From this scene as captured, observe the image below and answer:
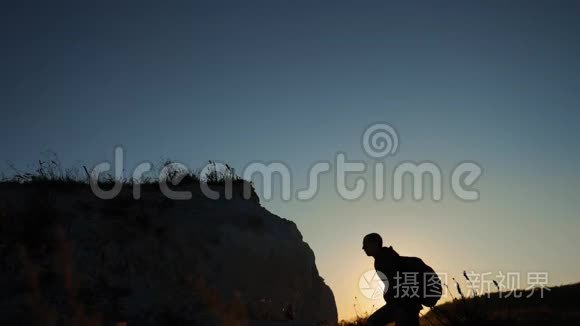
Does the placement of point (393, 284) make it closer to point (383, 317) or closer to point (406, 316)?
point (406, 316)

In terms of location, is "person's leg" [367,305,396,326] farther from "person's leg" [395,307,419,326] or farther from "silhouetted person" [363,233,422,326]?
"person's leg" [395,307,419,326]

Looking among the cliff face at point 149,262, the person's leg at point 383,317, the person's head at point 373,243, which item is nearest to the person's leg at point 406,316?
the person's leg at point 383,317

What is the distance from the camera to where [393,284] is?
6902mm

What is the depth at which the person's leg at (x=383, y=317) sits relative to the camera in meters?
7.14

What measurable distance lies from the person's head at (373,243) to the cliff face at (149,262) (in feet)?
8.23

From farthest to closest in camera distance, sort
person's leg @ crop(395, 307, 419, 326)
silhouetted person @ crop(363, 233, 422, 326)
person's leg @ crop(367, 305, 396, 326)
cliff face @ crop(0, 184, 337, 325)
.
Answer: cliff face @ crop(0, 184, 337, 325)
person's leg @ crop(367, 305, 396, 326)
person's leg @ crop(395, 307, 419, 326)
silhouetted person @ crop(363, 233, 422, 326)

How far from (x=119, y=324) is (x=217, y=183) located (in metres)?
5.55

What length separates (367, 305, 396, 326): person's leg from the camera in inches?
281

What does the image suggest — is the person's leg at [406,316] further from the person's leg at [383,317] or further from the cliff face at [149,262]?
the cliff face at [149,262]

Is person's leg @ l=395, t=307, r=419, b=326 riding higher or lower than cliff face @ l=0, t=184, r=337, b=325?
lower

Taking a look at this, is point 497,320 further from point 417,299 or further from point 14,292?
point 14,292

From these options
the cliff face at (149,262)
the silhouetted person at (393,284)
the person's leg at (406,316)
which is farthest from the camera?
the cliff face at (149,262)

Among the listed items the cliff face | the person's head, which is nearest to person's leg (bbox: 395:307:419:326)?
the person's head

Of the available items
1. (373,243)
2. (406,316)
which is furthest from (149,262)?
(406,316)
